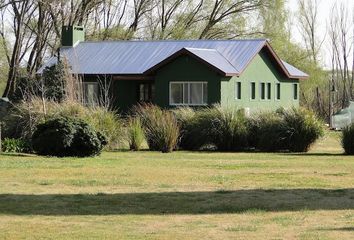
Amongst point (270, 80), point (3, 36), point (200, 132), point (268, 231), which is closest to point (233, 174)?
point (268, 231)

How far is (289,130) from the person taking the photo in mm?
34344

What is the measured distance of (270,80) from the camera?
52.2 meters

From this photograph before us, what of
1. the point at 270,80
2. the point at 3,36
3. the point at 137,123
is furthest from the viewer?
the point at 3,36

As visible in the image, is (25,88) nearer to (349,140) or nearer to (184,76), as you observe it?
(184,76)

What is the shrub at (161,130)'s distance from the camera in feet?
110

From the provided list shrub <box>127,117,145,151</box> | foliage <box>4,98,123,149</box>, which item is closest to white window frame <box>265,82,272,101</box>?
shrub <box>127,117,145,151</box>

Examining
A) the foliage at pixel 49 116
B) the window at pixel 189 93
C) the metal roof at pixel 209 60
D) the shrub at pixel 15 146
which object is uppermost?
the metal roof at pixel 209 60

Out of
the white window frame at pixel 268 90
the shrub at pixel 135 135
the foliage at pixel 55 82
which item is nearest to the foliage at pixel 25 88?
the foliage at pixel 55 82

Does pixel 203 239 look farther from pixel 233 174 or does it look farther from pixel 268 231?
pixel 233 174

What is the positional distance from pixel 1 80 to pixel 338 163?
49369mm

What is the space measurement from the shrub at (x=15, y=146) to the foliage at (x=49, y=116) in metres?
1.46

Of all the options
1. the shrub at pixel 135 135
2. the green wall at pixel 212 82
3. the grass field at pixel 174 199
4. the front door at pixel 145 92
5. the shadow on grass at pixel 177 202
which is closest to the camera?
the grass field at pixel 174 199

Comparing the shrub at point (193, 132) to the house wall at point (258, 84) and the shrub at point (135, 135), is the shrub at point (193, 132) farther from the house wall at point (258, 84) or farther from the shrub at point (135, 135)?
the house wall at point (258, 84)

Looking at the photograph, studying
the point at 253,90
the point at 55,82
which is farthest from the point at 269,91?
the point at 55,82
